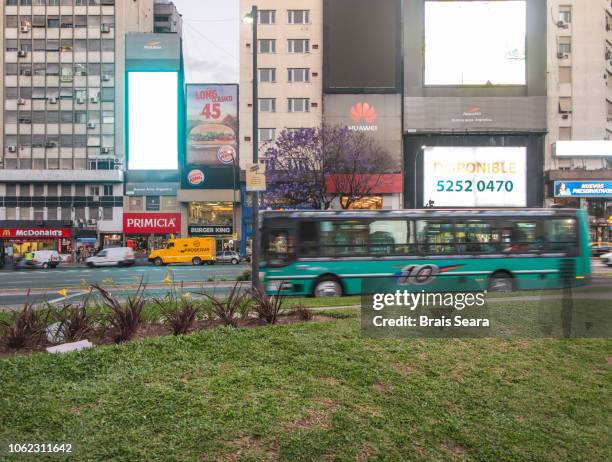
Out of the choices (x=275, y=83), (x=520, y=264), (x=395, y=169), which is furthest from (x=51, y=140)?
(x=520, y=264)

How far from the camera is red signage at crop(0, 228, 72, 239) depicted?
4903 centimetres

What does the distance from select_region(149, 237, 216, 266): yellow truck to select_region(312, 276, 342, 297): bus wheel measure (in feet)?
91.0

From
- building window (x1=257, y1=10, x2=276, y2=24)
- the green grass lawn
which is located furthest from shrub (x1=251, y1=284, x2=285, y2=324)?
building window (x1=257, y1=10, x2=276, y2=24)

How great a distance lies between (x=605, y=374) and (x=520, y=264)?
9574 mm

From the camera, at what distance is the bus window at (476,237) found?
46.7 feet

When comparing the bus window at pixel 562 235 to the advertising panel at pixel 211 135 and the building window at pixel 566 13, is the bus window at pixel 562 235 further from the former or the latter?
the building window at pixel 566 13

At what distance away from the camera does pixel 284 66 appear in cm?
4516

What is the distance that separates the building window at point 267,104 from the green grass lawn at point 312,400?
135 feet

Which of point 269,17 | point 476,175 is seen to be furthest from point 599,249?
point 269,17

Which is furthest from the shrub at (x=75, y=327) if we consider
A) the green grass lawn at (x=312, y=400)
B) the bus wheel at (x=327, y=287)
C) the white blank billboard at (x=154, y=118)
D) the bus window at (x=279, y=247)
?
the white blank billboard at (x=154, y=118)

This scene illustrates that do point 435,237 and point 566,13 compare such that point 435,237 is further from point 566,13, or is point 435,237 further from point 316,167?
point 566,13

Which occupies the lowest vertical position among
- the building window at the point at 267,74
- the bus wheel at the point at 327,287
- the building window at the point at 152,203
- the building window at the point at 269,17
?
the bus wheel at the point at 327,287

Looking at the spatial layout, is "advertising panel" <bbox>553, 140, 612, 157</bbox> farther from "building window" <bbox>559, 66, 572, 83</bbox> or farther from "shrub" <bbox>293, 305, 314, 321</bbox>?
"shrub" <bbox>293, 305, 314, 321</bbox>

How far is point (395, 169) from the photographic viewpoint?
143 ft
